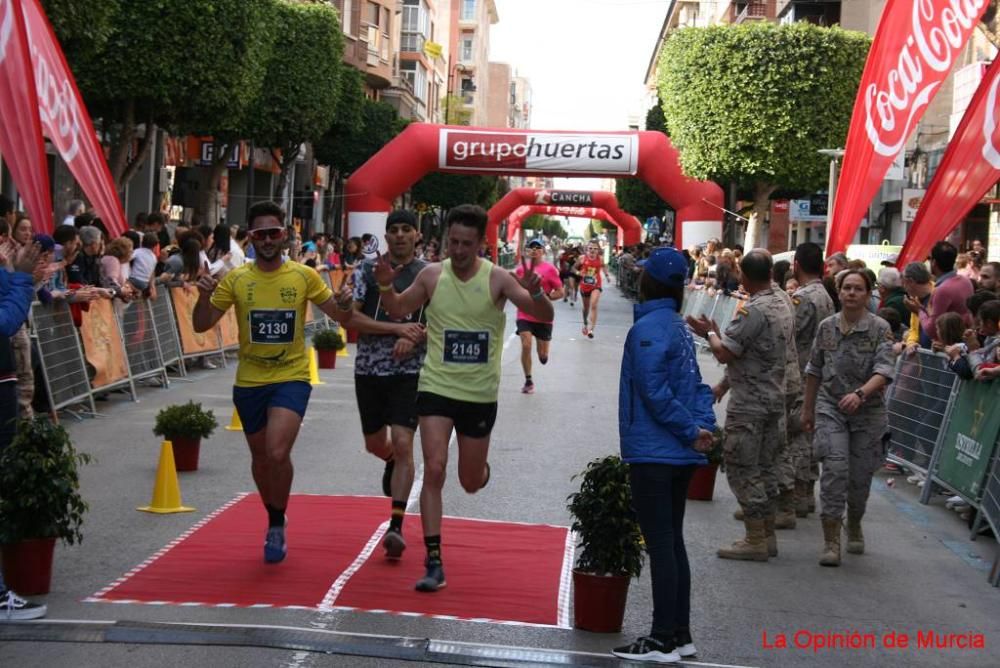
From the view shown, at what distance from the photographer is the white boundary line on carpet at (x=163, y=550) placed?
691 cm

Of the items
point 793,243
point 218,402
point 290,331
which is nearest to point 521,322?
point 218,402

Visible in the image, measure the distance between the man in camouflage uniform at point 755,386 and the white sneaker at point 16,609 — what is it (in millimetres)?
3916

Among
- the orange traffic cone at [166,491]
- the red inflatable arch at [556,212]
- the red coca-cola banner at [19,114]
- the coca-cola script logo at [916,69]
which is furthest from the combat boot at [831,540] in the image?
the red inflatable arch at [556,212]

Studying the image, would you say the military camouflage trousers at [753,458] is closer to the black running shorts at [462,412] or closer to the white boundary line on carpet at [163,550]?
the black running shorts at [462,412]

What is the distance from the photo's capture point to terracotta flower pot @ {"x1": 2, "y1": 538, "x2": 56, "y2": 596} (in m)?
6.73

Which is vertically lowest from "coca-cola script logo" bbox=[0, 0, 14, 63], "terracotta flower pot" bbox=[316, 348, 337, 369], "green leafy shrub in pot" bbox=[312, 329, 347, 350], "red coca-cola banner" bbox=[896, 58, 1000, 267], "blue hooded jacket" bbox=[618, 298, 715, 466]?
"terracotta flower pot" bbox=[316, 348, 337, 369]

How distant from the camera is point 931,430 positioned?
11.5 metres

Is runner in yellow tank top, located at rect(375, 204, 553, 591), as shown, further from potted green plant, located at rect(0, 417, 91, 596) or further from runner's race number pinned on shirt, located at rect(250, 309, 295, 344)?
potted green plant, located at rect(0, 417, 91, 596)

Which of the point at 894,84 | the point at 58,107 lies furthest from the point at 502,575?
the point at 894,84

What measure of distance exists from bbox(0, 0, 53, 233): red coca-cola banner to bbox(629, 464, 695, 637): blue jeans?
7261 mm

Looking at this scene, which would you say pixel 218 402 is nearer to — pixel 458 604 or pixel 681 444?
pixel 458 604

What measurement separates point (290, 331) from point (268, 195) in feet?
158

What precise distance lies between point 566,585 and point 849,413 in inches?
83.0

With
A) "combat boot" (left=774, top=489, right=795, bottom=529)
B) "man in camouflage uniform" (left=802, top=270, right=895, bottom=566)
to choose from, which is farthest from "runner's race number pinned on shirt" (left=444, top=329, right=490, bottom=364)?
"combat boot" (left=774, top=489, right=795, bottom=529)
